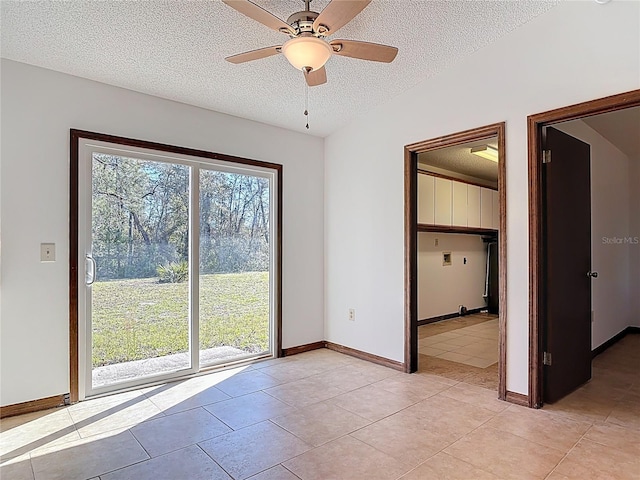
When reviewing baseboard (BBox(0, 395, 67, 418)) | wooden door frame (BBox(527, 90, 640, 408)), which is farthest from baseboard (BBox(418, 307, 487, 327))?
baseboard (BBox(0, 395, 67, 418))

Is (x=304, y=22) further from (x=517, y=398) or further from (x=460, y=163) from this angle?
(x=460, y=163)

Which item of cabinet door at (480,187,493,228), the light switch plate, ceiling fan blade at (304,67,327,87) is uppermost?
ceiling fan blade at (304,67,327,87)

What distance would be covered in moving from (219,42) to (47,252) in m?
1.98

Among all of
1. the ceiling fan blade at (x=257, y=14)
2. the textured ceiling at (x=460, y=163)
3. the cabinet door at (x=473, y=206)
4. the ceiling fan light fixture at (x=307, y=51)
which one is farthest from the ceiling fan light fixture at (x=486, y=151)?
the ceiling fan blade at (x=257, y=14)

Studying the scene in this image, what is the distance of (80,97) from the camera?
3.03 metres

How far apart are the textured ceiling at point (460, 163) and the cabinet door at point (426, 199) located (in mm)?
305

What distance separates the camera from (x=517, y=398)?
2.95 metres

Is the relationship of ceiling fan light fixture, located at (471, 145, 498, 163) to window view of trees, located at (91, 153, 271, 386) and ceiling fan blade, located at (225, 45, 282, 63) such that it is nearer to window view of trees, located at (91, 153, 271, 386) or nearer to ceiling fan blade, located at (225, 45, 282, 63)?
window view of trees, located at (91, 153, 271, 386)

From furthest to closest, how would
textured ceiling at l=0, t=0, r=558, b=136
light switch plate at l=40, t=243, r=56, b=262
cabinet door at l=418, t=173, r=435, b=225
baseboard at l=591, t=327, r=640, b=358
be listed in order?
cabinet door at l=418, t=173, r=435, b=225 → baseboard at l=591, t=327, r=640, b=358 → light switch plate at l=40, t=243, r=56, b=262 → textured ceiling at l=0, t=0, r=558, b=136

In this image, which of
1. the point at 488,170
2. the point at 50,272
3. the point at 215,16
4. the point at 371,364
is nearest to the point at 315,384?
the point at 371,364

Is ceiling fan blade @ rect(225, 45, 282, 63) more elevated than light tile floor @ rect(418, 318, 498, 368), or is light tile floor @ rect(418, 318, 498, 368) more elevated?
ceiling fan blade @ rect(225, 45, 282, 63)

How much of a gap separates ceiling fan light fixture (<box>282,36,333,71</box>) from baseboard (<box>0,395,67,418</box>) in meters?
2.92

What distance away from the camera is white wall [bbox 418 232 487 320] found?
5844mm

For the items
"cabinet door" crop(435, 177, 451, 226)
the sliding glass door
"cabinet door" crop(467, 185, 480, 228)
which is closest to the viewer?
the sliding glass door
